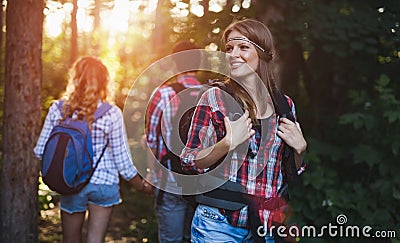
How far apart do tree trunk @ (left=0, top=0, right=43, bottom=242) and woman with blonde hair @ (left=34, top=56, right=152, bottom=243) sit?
1.00 ft

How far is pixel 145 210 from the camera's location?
21.3 ft

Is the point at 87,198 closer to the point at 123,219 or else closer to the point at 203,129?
the point at 203,129

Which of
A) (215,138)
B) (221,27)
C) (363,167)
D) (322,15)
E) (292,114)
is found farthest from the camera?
(363,167)

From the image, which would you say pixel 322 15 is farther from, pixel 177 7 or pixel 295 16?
pixel 177 7

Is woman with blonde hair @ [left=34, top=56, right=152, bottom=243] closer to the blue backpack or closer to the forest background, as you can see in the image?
the blue backpack

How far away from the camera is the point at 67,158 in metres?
3.62

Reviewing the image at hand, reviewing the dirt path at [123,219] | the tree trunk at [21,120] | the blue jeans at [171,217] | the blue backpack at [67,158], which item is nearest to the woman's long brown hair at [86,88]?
the blue backpack at [67,158]

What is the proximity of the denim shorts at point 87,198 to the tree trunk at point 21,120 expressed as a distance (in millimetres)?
581

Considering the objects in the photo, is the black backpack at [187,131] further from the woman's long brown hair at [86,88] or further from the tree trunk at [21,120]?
the tree trunk at [21,120]

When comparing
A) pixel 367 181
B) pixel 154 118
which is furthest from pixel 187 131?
pixel 367 181

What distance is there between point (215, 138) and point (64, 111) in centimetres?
160

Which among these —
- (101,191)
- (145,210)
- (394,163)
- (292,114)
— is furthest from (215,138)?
(145,210)

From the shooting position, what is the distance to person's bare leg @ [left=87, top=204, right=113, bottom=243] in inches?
154

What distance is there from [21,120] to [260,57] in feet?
7.29
